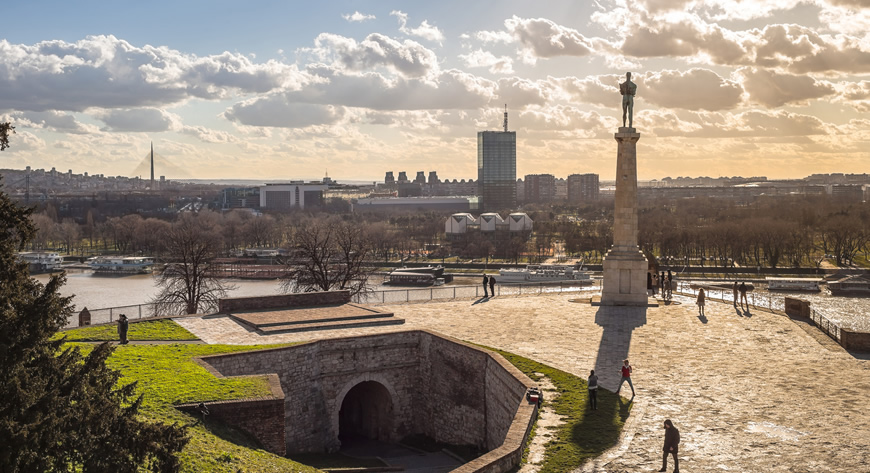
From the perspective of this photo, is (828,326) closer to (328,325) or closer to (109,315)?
(328,325)

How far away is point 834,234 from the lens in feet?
235

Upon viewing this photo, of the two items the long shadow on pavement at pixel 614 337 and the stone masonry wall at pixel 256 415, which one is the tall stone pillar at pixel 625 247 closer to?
the long shadow on pavement at pixel 614 337

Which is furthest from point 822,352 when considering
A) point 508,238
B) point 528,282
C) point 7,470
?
point 508,238

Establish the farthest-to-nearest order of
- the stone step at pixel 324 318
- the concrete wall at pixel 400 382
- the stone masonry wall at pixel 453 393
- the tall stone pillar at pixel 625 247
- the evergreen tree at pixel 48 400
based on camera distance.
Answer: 1. the tall stone pillar at pixel 625 247
2. the stone step at pixel 324 318
3. the stone masonry wall at pixel 453 393
4. the concrete wall at pixel 400 382
5. the evergreen tree at pixel 48 400

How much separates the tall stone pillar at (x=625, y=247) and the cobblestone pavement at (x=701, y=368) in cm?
136

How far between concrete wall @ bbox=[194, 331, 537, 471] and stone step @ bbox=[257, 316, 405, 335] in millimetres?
2714

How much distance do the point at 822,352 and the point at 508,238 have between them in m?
76.9

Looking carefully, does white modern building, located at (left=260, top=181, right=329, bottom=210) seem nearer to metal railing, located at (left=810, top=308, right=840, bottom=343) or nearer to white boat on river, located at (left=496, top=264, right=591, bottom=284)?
white boat on river, located at (left=496, top=264, right=591, bottom=284)

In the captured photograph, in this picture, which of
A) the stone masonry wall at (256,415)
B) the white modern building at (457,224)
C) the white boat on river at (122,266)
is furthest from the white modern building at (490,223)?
the stone masonry wall at (256,415)

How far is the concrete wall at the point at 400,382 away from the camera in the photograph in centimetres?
2103

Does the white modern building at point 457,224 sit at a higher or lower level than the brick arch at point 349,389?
higher

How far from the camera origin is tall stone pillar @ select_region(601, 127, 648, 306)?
106 feet

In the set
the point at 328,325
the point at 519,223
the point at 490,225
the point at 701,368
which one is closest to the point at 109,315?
the point at 328,325

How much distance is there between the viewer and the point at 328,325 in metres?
26.1
